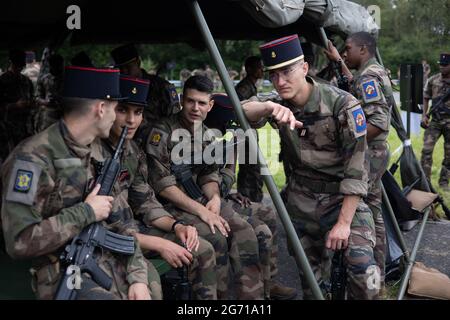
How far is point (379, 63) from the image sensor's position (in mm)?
5617

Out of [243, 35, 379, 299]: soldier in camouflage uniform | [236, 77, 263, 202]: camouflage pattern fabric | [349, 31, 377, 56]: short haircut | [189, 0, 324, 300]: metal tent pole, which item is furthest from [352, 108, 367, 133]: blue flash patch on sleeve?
[236, 77, 263, 202]: camouflage pattern fabric

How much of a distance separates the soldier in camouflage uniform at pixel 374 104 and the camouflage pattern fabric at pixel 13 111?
3711mm

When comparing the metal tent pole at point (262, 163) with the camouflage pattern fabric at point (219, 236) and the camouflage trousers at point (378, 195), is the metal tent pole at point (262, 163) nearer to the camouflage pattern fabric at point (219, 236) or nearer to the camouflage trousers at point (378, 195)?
the camouflage pattern fabric at point (219, 236)

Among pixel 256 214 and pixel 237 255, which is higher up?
pixel 256 214

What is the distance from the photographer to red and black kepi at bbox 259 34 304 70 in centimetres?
347

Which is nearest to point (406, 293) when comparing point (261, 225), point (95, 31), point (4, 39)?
point (261, 225)

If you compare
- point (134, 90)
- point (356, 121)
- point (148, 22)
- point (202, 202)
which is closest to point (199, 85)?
point (134, 90)

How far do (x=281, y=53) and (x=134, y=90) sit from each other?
971 millimetres

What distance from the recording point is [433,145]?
30.2 feet

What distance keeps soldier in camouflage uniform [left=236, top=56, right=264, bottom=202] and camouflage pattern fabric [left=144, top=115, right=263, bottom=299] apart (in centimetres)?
291

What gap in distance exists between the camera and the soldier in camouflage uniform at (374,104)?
4.92m

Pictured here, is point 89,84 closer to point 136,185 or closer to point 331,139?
point 136,185

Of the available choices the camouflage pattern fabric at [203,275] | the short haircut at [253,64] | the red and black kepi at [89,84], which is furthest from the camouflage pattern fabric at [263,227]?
the short haircut at [253,64]

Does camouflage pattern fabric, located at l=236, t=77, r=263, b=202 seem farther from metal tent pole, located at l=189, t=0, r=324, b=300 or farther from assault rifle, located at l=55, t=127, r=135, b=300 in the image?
assault rifle, located at l=55, t=127, r=135, b=300
